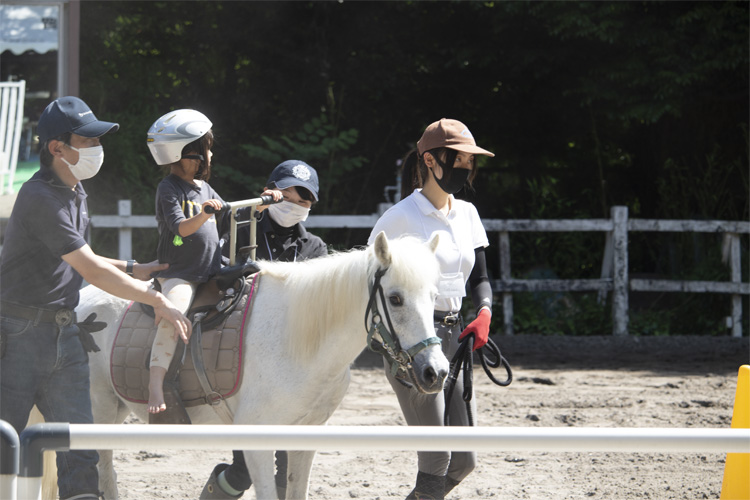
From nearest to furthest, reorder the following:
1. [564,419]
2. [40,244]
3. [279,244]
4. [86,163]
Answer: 1. [40,244]
2. [86,163]
3. [279,244]
4. [564,419]

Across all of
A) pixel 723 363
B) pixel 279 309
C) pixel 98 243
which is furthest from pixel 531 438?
pixel 98 243

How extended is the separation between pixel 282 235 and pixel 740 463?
250 centimetres

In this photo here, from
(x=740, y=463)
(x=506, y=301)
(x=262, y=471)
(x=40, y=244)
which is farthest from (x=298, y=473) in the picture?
(x=506, y=301)

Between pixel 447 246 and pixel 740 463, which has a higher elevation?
pixel 447 246

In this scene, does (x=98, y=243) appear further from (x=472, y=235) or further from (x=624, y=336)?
(x=472, y=235)

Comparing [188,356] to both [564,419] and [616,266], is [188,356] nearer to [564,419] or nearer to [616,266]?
[564,419]

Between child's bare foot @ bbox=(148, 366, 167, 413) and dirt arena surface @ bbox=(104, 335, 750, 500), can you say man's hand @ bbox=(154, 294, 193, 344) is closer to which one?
child's bare foot @ bbox=(148, 366, 167, 413)

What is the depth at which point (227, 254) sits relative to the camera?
4438mm

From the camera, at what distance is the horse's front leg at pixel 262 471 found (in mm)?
3441

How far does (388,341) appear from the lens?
323 cm

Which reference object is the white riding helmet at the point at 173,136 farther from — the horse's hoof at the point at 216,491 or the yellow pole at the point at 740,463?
the yellow pole at the point at 740,463

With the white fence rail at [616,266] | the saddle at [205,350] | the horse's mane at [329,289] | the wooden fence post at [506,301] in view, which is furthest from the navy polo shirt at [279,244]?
the wooden fence post at [506,301]

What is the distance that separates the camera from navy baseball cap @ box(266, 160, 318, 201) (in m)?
4.27

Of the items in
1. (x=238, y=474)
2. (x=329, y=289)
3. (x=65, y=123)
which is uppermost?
(x=65, y=123)
